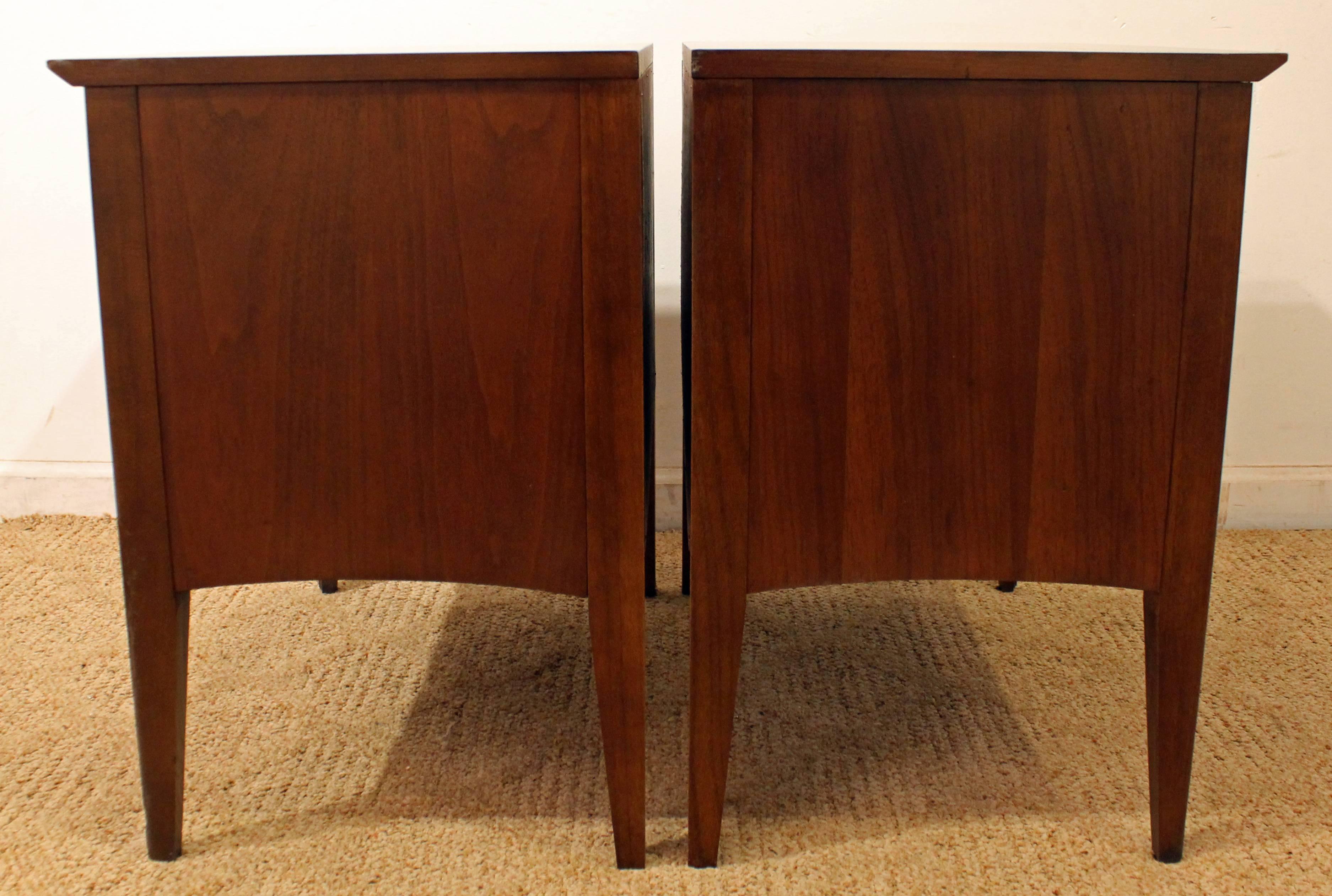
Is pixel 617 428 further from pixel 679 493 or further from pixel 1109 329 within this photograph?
pixel 679 493

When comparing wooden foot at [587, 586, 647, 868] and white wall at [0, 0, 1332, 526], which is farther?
white wall at [0, 0, 1332, 526]

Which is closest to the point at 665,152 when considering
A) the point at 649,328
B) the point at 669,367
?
the point at 669,367

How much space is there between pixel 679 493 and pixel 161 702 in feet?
2.97

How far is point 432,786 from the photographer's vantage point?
0.92m

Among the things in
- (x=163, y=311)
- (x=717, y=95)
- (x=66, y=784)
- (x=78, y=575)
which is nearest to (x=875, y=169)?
(x=717, y=95)

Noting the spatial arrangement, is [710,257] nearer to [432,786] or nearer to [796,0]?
[432,786]

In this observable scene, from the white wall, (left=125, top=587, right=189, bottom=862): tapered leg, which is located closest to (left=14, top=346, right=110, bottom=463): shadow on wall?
the white wall

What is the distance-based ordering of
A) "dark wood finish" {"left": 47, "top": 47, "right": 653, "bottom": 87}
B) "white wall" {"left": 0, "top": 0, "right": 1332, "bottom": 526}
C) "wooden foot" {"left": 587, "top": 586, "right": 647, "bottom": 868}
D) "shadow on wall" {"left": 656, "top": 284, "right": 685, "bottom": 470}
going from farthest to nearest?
"shadow on wall" {"left": 656, "top": 284, "right": 685, "bottom": 470}, "white wall" {"left": 0, "top": 0, "right": 1332, "bottom": 526}, "wooden foot" {"left": 587, "top": 586, "right": 647, "bottom": 868}, "dark wood finish" {"left": 47, "top": 47, "right": 653, "bottom": 87}

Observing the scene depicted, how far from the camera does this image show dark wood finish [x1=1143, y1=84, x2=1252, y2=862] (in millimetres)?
718

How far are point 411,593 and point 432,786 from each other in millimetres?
456

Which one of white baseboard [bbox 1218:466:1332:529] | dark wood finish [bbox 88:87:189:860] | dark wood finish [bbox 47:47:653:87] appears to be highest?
dark wood finish [bbox 47:47:653:87]

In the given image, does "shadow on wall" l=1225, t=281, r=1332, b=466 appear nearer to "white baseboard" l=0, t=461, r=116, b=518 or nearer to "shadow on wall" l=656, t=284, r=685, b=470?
"shadow on wall" l=656, t=284, r=685, b=470

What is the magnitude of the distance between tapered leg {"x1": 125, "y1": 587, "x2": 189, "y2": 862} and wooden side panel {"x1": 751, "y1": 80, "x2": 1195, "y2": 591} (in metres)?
0.43

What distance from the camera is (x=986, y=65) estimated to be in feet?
2.27
